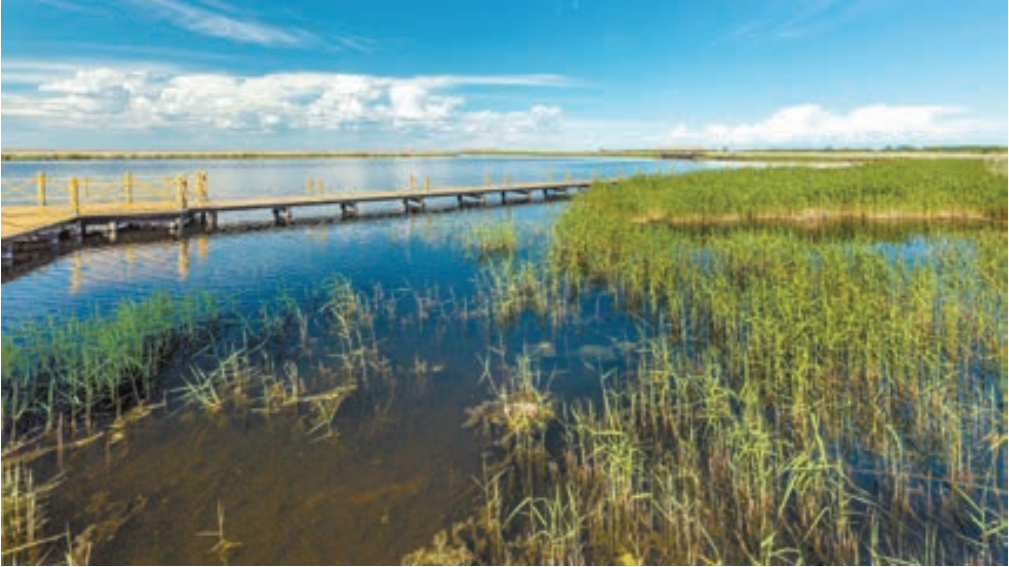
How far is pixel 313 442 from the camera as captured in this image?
24.1ft

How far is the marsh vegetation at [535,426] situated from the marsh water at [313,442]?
0.12 ft

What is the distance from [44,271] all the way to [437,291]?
11.1 metres

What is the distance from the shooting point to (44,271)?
Answer: 1667 centimetres

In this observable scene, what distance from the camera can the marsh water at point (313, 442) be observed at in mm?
5586

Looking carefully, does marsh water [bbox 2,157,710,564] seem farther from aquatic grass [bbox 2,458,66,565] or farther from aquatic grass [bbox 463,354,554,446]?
aquatic grass [bbox 463,354,554,446]

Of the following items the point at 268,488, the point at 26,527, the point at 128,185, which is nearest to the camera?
the point at 26,527

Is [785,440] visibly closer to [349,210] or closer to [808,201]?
[808,201]

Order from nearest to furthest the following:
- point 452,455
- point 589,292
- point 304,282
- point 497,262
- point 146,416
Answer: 1. point 452,455
2. point 146,416
3. point 589,292
4. point 304,282
5. point 497,262

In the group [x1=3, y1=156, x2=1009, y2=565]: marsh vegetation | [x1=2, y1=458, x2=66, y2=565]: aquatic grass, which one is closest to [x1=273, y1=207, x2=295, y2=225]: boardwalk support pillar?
[x1=3, y1=156, x2=1009, y2=565]: marsh vegetation

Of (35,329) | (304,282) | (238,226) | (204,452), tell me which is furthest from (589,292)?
(238,226)

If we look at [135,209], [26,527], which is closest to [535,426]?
[26,527]

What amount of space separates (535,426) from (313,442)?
8.92 ft

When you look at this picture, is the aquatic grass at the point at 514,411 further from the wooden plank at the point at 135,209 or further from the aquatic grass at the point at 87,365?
the wooden plank at the point at 135,209

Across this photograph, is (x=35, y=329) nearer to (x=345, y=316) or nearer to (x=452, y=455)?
(x=345, y=316)
